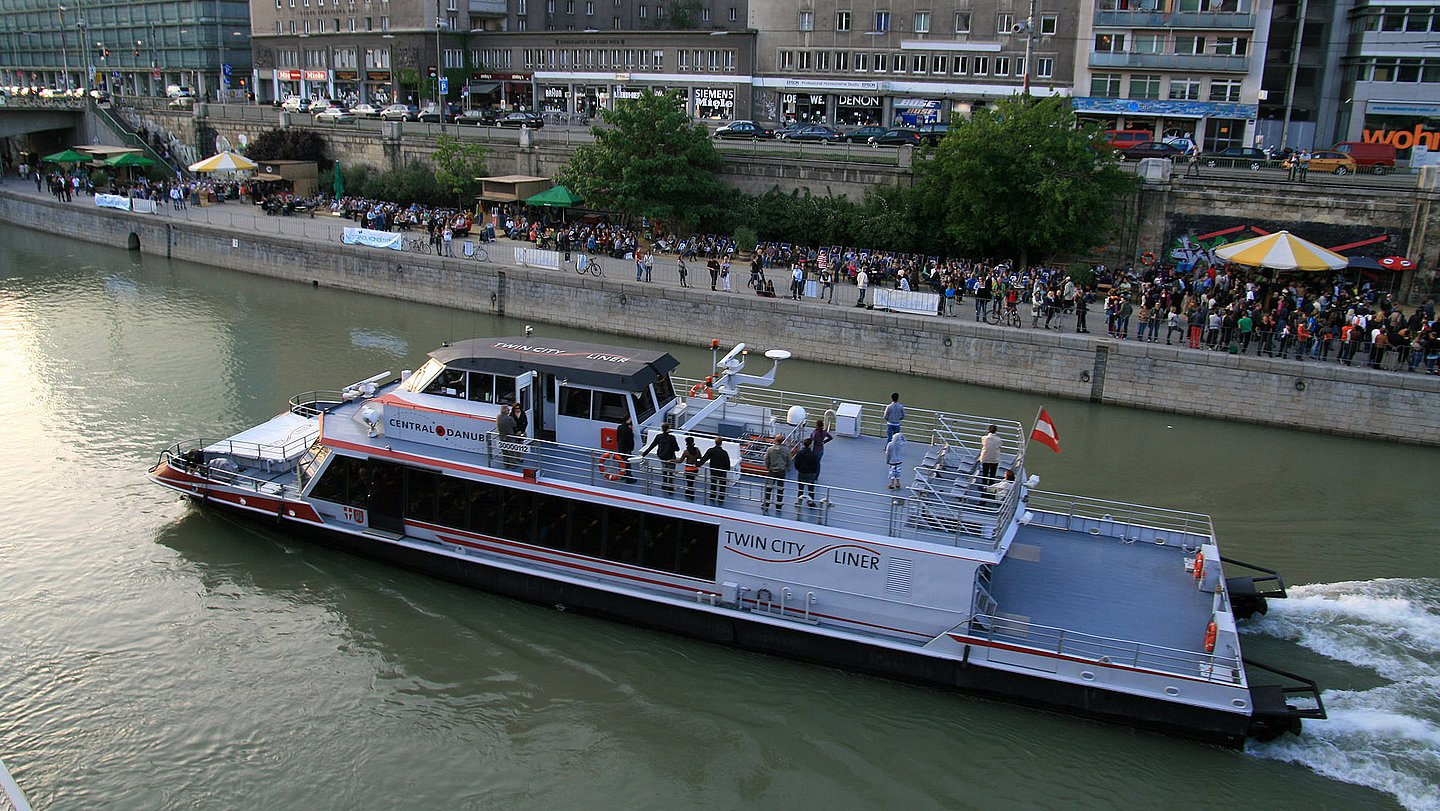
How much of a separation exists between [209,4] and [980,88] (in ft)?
212

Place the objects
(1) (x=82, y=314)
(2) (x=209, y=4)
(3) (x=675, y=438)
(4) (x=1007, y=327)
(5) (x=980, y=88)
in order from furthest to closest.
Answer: (2) (x=209, y=4)
(5) (x=980, y=88)
(1) (x=82, y=314)
(4) (x=1007, y=327)
(3) (x=675, y=438)

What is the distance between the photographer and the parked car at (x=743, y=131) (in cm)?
4738

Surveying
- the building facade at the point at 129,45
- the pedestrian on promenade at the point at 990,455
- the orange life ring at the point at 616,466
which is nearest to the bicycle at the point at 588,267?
the orange life ring at the point at 616,466

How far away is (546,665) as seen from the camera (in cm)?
1466

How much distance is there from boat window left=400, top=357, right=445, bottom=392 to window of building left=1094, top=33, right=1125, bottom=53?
44.9 m

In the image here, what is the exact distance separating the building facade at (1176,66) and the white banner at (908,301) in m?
26.3

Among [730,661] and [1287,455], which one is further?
[1287,455]

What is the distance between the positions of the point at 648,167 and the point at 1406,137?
35095mm

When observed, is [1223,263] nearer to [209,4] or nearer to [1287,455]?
[1287,455]

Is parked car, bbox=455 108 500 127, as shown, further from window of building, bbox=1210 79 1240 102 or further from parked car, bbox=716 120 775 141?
window of building, bbox=1210 79 1240 102

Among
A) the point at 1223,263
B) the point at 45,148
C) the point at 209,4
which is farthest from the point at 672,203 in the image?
the point at 209,4

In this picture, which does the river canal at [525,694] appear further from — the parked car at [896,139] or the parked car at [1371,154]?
the parked car at [896,139]

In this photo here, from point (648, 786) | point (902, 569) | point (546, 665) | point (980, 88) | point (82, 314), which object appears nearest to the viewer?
point (648, 786)

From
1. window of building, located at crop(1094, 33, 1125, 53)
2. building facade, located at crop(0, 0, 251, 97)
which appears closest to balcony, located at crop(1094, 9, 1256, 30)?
window of building, located at crop(1094, 33, 1125, 53)
